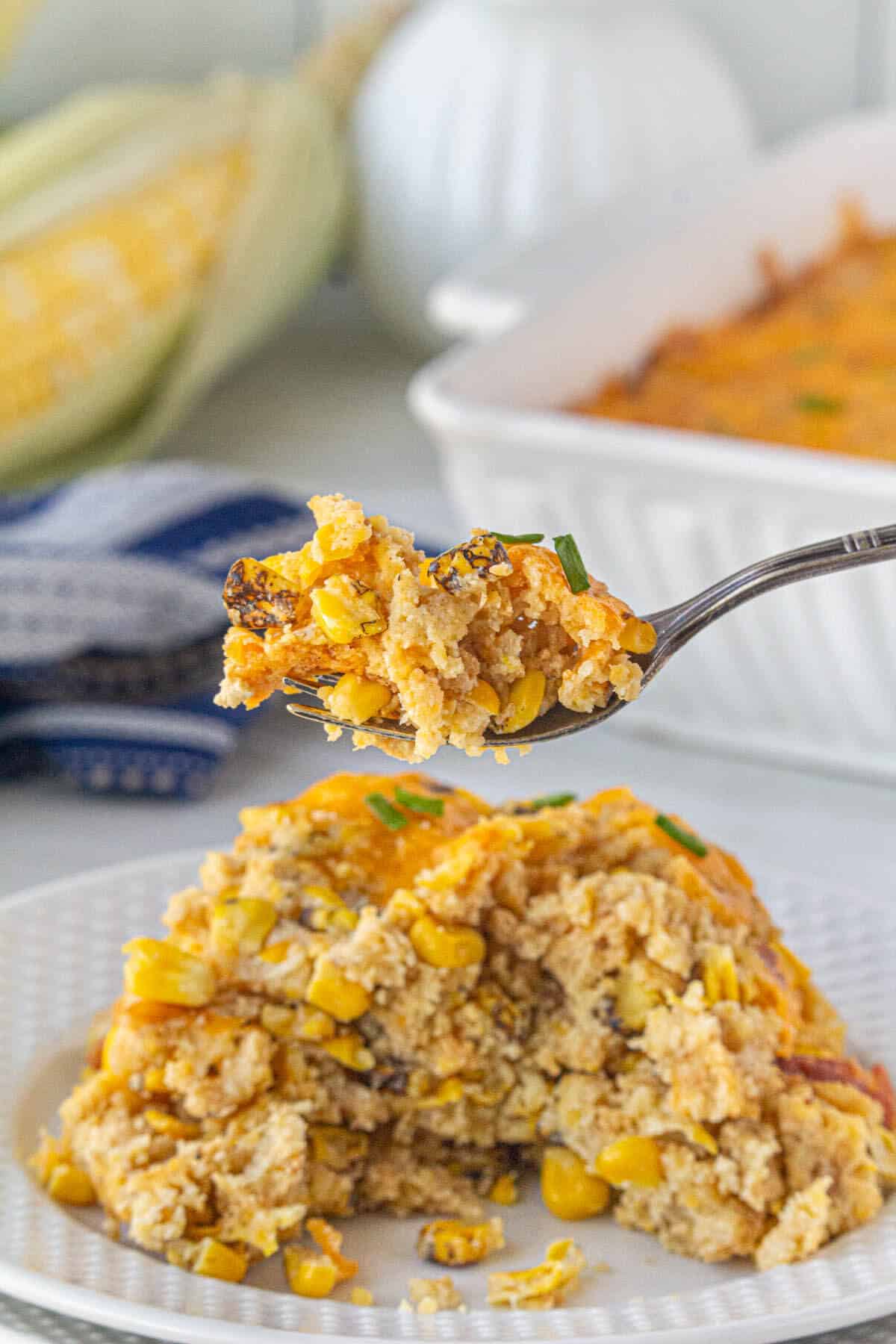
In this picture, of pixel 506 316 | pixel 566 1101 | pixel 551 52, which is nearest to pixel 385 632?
pixel 566 1101

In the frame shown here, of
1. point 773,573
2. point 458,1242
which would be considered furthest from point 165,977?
point 773,573

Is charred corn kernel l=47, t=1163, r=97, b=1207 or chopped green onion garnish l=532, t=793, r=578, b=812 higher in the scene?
chopped green onion garnish l=532, t=793, r=578, b=812

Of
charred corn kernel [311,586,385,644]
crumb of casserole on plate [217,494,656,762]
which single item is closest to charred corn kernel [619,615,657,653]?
crumb of casserole on plate [217,494,656,762]

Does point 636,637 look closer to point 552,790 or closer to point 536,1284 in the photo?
point 536,1284

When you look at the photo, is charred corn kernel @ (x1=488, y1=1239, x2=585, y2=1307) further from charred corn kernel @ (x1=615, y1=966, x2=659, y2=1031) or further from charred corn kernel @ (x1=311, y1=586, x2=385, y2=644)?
charred corn kernel @ (x1=311, y1=586, x2=385, y2=644)

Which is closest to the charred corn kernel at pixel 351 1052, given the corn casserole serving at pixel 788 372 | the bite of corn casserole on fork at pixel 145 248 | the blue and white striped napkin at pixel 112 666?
the blue and white striped napkin at pixel 112 666

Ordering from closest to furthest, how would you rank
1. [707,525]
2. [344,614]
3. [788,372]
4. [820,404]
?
[344,614], [707,525], [820,404], [788,372]

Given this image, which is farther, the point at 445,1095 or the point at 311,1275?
the point at 445,1095
